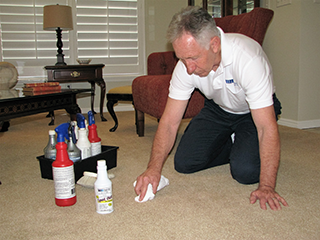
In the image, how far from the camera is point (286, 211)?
1.16 metres

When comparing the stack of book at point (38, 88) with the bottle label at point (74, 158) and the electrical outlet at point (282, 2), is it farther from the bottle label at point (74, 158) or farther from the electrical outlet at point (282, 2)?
the electrical outlet at point (282, 2)

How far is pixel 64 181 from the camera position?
1164mm

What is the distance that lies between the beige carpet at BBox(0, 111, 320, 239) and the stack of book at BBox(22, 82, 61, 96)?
1.46ft

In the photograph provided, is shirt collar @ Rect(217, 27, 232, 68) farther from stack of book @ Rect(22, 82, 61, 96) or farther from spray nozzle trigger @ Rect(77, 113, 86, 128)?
stack of book @ Rect(22, 82, 61, 96)

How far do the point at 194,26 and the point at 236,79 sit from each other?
11.4 inches

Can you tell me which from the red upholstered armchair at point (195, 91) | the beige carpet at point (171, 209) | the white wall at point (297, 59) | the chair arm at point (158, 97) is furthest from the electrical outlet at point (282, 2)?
the beige carpet at point (171, 209)

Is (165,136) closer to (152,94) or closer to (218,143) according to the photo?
(218,143)

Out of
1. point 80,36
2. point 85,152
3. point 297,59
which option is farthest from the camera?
point 80,36

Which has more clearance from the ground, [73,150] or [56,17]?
[56,17]

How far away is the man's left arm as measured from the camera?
1.15 m

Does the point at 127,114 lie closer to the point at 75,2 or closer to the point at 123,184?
the point at 75,2

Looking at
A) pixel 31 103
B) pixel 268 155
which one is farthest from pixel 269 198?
pixel 31 103

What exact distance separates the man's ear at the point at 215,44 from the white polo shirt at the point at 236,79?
0.09 feet

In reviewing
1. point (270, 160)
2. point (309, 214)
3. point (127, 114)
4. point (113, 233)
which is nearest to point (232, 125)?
point (270, 160)
